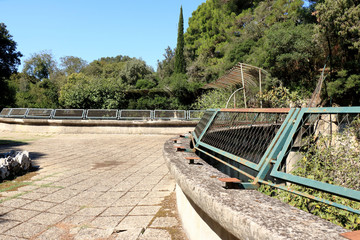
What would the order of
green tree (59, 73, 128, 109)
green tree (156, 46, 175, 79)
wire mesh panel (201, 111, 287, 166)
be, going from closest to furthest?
1. wire mesh panel (201, 111, 287, 166)
2. green tree (59, 73, 128, 109)
3. green tree (156, 46, 175, 79)

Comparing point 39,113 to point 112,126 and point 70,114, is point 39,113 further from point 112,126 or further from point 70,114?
point 112,126

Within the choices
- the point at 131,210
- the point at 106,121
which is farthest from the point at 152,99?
the point at 131,210

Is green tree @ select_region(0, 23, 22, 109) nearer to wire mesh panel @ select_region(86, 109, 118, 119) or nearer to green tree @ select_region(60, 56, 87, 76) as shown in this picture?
wire mesh panel @ select_region(86, 109, 118, 119)

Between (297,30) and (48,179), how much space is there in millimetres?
14764

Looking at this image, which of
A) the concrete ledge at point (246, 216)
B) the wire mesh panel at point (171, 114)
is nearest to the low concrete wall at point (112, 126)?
the wire mesh panel at point (171, 114)

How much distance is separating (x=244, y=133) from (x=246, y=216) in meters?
1.67

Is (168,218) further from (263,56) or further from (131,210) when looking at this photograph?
(263,56)

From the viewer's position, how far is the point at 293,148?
2.16m

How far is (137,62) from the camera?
39.4m

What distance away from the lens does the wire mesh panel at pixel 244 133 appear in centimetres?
236

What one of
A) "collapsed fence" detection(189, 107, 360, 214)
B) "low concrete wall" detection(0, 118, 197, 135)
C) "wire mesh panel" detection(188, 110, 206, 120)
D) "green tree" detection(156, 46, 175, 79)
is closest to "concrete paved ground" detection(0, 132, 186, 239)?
"collapsed fence" detection(189, 107, 360, 214)

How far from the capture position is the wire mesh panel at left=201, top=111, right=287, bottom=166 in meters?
2.36

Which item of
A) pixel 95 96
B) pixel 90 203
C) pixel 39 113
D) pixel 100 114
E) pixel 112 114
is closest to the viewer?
pixel 90 203

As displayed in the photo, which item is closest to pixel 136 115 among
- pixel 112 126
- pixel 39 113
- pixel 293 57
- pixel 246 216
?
pixel 112 126
